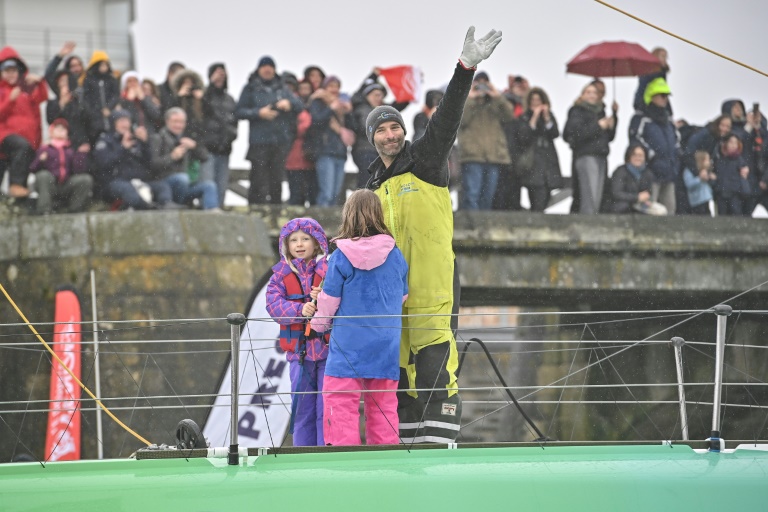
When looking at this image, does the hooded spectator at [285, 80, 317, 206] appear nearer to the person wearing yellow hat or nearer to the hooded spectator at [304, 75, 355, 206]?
the hooded spectator at [304, 75, 355, 206]

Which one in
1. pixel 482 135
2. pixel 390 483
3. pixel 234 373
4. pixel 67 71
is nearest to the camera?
pixel 390 483

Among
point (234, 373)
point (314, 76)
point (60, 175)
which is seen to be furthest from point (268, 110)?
point (234, 373)

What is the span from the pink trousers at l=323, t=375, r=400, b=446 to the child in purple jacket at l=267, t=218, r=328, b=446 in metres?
0.50

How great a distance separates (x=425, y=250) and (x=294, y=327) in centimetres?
83

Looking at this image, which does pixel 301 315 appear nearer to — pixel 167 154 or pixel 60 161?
pixel 167 154

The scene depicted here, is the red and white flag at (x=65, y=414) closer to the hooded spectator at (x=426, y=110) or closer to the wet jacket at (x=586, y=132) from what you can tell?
the hooded spectator at (x=426, y=110)

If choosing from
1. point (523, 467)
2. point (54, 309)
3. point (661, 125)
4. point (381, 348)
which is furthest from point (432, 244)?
point (661, 125)

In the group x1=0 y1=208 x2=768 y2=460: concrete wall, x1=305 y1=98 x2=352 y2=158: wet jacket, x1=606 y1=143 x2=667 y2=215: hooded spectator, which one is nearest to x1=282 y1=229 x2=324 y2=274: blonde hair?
x1=0 y1=208 x2=768 y2=460: concrete wall

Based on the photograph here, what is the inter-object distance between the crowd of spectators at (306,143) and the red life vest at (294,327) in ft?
19.2

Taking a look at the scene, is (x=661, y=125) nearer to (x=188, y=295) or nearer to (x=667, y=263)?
(x=667, y=263)

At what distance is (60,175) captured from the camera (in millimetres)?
12281

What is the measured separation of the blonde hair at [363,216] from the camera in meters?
6.00

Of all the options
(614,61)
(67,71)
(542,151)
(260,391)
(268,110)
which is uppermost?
(614,61)

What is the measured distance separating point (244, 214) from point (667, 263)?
455cm
